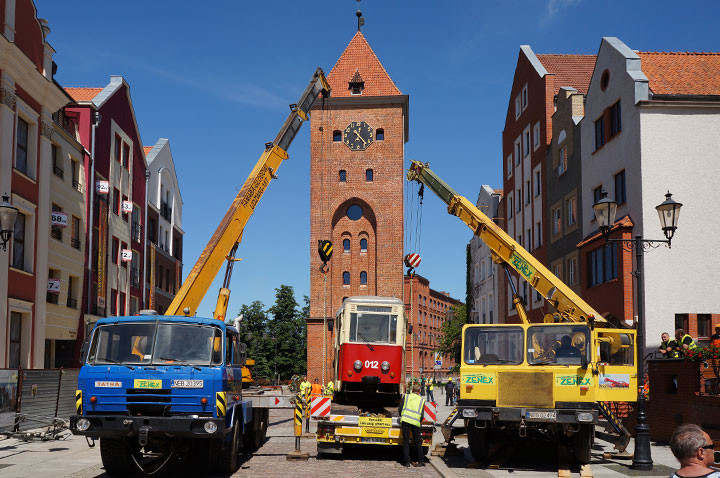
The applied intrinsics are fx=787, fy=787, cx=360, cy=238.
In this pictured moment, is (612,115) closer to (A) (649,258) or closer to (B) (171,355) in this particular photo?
(A) (649,258)

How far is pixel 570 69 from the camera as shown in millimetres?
39938

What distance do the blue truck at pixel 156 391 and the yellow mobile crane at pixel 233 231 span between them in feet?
8.53

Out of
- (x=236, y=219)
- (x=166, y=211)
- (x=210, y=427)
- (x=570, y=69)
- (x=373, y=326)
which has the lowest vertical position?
(x=210, y=427)

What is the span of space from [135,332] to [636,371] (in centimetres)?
961

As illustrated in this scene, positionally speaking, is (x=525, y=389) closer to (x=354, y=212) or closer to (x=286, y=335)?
(x=354, y=212)

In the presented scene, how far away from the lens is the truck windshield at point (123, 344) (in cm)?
1197

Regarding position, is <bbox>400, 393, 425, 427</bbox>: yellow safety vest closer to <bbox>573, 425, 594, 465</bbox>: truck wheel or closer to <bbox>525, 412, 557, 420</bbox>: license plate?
<bbox>525, 412, 557, 420</bbox>: license plate

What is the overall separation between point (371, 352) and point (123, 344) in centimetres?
860

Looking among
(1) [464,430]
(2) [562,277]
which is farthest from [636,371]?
(2) [562,277]

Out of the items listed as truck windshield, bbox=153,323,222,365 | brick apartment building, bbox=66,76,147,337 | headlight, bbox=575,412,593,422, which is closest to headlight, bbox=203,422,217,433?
truck windshield, bbox=153,323,222,365

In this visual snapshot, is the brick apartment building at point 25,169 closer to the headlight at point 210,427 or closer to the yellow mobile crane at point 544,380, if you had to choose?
the headlight at point 210,427

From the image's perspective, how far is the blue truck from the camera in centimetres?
1145

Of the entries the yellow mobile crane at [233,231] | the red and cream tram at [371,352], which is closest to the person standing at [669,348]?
the red and cream tram at [371,352]

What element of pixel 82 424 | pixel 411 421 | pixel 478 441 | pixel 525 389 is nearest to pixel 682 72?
pixel 525 389
